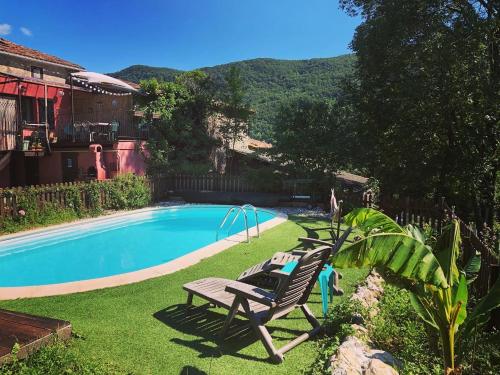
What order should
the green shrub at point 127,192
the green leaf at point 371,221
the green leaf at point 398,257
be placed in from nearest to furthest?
the green leaf at point 398,257, the green leaf at point 371,221, the green shrub at point 127,192

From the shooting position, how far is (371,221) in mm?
4879

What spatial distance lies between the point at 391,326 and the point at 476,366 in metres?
0.99

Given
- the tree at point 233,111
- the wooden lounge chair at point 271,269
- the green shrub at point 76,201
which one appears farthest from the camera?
the tree at point 233,111

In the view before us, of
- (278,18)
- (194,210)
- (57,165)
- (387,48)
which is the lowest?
(194,210)

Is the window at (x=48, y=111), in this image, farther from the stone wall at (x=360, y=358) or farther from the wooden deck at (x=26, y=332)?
the stone wall at (x=360, y=358)

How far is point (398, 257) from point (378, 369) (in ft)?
3.63

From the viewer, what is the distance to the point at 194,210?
18.7 meters

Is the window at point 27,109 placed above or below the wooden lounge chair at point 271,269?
above

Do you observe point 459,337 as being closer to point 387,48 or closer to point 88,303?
point 88,303

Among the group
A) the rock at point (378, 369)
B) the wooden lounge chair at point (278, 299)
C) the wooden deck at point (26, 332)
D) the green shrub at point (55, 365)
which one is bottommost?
the green shrub at point (55, 365)

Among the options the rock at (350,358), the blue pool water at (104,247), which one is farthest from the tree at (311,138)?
the rock at (350,358)

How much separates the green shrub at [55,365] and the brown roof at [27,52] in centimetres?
1850

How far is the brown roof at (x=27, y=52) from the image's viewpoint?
62.0 ft

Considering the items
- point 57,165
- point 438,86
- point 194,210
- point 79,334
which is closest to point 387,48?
point 438,86
